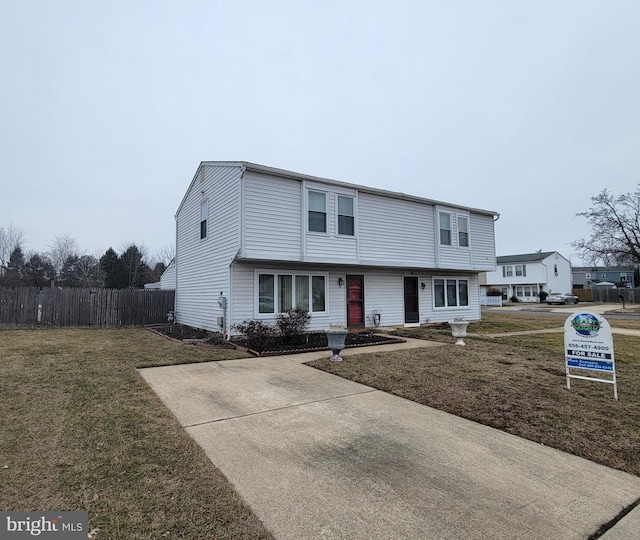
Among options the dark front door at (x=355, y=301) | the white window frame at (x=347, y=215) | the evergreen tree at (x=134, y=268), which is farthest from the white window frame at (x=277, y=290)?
the evergreen tree at (x=134, y=268)

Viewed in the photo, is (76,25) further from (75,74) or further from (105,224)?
(105,224)

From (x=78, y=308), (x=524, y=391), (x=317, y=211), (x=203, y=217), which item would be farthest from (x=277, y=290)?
(x=78, y=308)

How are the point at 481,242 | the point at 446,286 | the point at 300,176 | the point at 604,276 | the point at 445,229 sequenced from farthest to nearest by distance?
the point at 604,276 < the point at 481,242 < the point at 446,286 < the point at 445,229 < the point at 300,176

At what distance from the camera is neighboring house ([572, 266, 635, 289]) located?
61125mm

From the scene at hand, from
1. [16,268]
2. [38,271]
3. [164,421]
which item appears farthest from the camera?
[38,271]

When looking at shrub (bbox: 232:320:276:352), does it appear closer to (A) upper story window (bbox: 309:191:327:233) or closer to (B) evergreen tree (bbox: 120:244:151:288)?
(A) upper story window (bbox: 309:191:327:233)

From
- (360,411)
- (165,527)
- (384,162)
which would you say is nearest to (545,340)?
(360,411)

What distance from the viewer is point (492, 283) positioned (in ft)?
153

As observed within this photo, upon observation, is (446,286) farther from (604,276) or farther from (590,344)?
(604,276)

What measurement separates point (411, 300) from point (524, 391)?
383 inches

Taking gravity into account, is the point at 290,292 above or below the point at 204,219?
below

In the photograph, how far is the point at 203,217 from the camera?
13.5 meters

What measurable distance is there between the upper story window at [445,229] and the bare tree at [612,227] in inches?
1224

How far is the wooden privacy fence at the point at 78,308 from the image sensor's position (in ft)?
46.4
